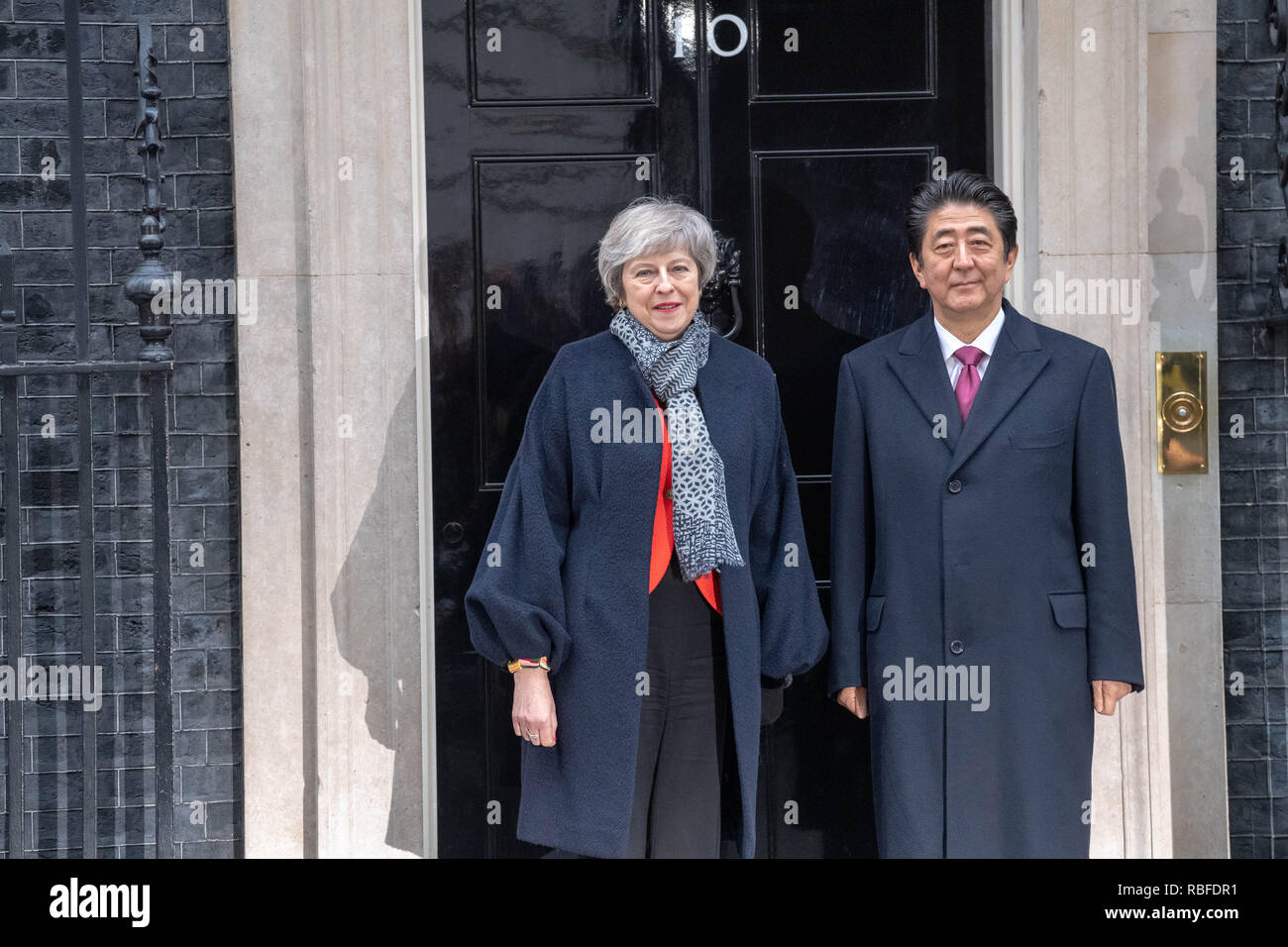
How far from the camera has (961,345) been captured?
332cm

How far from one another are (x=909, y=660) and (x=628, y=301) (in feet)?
3.92

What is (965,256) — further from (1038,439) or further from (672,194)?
(672,194)

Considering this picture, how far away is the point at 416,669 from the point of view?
4055 millimetres

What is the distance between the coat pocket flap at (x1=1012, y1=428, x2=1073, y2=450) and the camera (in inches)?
125

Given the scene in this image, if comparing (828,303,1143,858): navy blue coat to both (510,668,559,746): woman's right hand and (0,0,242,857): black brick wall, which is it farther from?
(0,0,242,857): black brick wall

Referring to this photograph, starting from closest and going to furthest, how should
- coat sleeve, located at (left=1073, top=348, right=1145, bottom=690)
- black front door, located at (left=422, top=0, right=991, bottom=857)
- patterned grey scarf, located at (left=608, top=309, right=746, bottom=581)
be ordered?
patterned grey scarf, located at (left=608, top=309, right=746, bottom=581)
coat sleeve, located at (left=1073, top=348, right=1145, bottom=690)
black front door, located at (left=422, top=0, right=991, bottom=857)

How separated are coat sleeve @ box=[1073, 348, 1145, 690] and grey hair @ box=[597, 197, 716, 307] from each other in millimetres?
1075

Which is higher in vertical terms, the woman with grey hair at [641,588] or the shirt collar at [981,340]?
the shirt collar at [981,340]

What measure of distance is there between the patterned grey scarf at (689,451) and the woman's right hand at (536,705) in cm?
46

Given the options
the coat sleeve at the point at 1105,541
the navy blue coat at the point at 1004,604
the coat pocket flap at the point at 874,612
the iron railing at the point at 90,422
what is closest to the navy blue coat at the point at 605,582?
the coat pocket flap at the point at 874,612

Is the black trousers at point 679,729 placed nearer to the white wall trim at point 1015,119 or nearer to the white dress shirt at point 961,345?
the white dress shirt at point 961,345

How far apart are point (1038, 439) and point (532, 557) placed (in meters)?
1.34

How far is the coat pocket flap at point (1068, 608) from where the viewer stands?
3162 millimetres

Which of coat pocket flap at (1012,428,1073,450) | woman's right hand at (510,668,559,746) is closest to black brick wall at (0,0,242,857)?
woman's right hand at (510,668,559,746)
